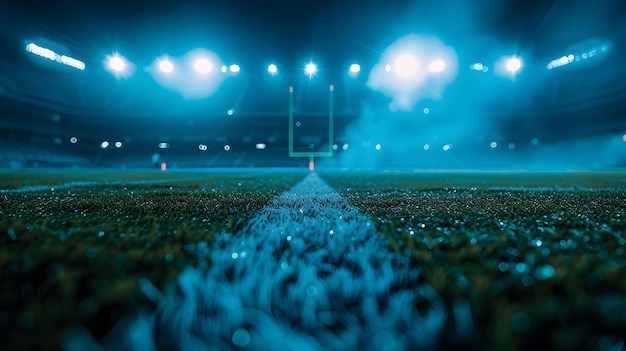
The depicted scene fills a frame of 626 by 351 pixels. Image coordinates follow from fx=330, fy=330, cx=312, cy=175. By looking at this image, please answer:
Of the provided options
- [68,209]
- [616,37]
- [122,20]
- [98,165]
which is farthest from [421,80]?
[68,209]

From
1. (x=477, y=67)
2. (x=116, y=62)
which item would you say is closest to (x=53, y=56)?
(x=116, y=62)

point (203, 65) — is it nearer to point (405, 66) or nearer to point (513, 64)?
point (405, 66)

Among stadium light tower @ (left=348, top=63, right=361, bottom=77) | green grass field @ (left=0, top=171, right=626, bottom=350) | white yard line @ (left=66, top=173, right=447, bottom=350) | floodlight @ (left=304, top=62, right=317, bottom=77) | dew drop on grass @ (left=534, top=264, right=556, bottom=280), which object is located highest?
stadium light tower @ (left=348, top=63, right=361, bottom=77)

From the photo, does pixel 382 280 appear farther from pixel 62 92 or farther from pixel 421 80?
pixel 62 92

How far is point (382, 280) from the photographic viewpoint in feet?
2.13

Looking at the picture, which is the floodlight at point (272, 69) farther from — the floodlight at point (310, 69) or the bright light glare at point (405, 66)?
the bright light glare at point (405, 66)

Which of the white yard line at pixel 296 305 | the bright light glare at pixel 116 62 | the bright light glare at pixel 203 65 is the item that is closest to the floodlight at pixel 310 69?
the bright light glare at pixel 203 65

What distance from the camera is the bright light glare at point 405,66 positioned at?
22459 millimetres

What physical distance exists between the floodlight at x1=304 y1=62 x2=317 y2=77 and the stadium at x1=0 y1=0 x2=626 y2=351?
20cm

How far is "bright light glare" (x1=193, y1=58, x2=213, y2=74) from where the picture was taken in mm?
23878

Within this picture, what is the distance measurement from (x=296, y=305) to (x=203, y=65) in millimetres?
26193

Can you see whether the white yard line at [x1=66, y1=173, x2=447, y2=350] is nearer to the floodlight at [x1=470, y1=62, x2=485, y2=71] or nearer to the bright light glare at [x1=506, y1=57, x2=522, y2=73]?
the bright light glare at [x1=506, y1=57, x2=522, y2=73]

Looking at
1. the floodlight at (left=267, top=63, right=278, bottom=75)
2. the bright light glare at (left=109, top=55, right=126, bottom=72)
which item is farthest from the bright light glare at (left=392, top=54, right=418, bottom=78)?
the bright light glare at (left=109, top=55, right=126, bottom=72)

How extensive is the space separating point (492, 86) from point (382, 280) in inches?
1151
